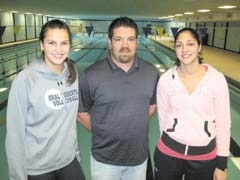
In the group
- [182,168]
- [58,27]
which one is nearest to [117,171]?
[182,168]

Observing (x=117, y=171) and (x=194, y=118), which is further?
(x=117, y=171)

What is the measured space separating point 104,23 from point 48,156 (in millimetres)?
32264

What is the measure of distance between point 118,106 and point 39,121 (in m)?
0.52

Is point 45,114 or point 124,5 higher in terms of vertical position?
point 124,5

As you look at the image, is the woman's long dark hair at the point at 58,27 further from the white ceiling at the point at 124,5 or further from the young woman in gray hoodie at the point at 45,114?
the white ceiling at the point at 124,5

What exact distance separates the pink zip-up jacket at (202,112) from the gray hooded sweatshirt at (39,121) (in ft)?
2.21

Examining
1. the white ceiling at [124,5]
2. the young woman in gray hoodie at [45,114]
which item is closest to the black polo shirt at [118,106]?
the young woman in gray hoodie at [45,114]

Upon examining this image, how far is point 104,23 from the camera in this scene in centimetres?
3297

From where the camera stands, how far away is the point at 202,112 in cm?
184

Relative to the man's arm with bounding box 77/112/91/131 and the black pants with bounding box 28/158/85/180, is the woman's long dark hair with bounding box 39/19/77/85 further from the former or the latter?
the black pants with bounding box 28/158/85/180

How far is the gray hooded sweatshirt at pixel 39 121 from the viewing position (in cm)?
163

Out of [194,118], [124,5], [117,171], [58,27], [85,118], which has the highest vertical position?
[124,5]

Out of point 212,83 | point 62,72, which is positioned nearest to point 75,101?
point 62,72

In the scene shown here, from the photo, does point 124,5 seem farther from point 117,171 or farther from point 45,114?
point 45,114
